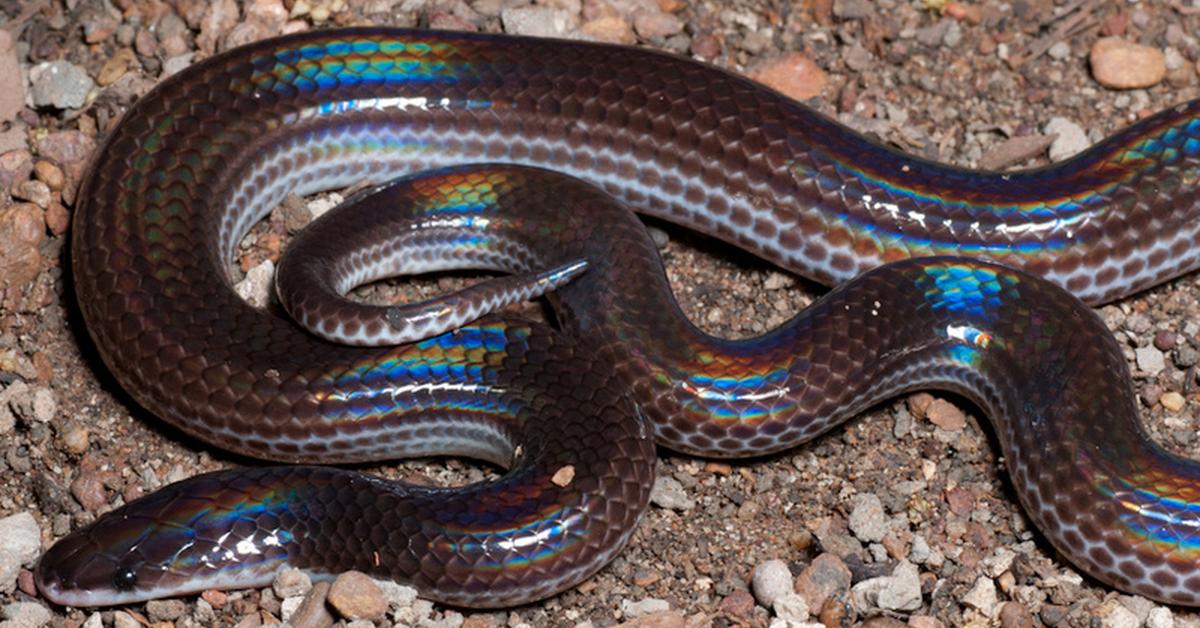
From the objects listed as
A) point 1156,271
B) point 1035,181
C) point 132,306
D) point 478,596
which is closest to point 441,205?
point 132,306

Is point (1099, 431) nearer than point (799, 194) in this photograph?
Yes

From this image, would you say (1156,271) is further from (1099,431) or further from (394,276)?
(394,276)

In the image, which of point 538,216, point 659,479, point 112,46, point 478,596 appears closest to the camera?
point 478,596

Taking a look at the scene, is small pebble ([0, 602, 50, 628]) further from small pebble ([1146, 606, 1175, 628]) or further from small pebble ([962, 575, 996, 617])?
small pebble ([1146, 606, 1175, 628])

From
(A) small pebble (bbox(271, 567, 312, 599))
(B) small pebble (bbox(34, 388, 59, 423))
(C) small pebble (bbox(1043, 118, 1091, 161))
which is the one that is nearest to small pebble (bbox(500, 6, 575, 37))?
(C) small pebble (bbox(1043, 118, 1091, 161))

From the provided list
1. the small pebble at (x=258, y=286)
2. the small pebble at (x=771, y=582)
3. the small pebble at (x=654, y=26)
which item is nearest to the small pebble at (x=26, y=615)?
the small pebble at (x=258, y=286)

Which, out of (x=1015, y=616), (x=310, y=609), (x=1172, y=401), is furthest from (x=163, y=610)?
(x=1172, y=401)

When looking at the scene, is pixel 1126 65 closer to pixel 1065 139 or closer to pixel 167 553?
pixel 1065 139

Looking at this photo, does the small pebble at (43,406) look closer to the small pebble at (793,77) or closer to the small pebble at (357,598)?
the small pebble at (357,598)
